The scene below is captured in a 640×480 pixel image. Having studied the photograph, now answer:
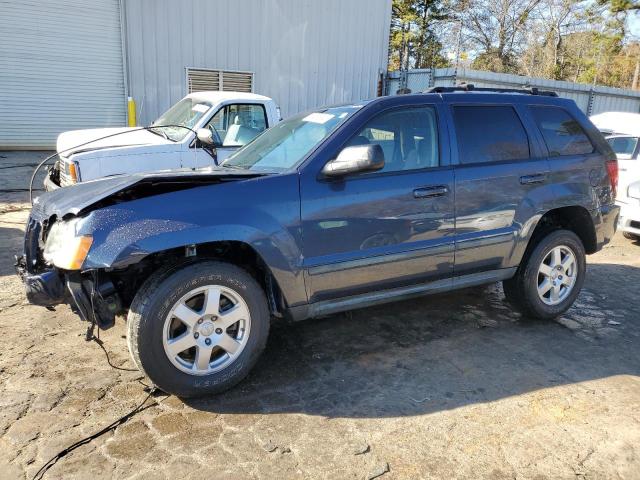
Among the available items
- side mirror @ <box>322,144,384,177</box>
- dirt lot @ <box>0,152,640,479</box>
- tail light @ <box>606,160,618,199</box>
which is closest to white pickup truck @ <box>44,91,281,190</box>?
dirt lot @ <box>0,152,640,479</box>

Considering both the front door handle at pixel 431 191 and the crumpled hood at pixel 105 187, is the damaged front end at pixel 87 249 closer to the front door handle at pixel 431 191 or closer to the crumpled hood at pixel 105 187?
the crumpled hood at pixel 105 187

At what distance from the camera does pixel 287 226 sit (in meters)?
3.18

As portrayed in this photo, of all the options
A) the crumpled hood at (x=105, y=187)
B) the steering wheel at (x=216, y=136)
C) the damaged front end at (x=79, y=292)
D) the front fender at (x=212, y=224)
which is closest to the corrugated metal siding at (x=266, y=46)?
the steering wheel at (x=216, y=136)

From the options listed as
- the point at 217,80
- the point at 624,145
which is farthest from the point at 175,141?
the point at 217,80

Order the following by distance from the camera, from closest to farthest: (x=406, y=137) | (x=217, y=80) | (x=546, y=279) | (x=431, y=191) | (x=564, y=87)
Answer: (x=431, y=191)
(x=406, y=137)
(x=546, y=279)
(x=217, y=80)
(x=564, y=87)

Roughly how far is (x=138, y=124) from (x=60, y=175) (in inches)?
295

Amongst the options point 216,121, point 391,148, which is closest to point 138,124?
point 216,121

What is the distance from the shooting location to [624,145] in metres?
8.15

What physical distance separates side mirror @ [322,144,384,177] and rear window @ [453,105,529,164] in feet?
3.12

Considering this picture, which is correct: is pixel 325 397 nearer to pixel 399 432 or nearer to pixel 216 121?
pixel 399 432

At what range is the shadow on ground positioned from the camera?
3152mm

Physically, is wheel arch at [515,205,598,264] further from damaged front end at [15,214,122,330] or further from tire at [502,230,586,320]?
damaged front end at [15,214,122,330]

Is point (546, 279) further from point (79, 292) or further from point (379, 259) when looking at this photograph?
point (79, 292)

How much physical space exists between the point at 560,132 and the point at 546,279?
1.27m
